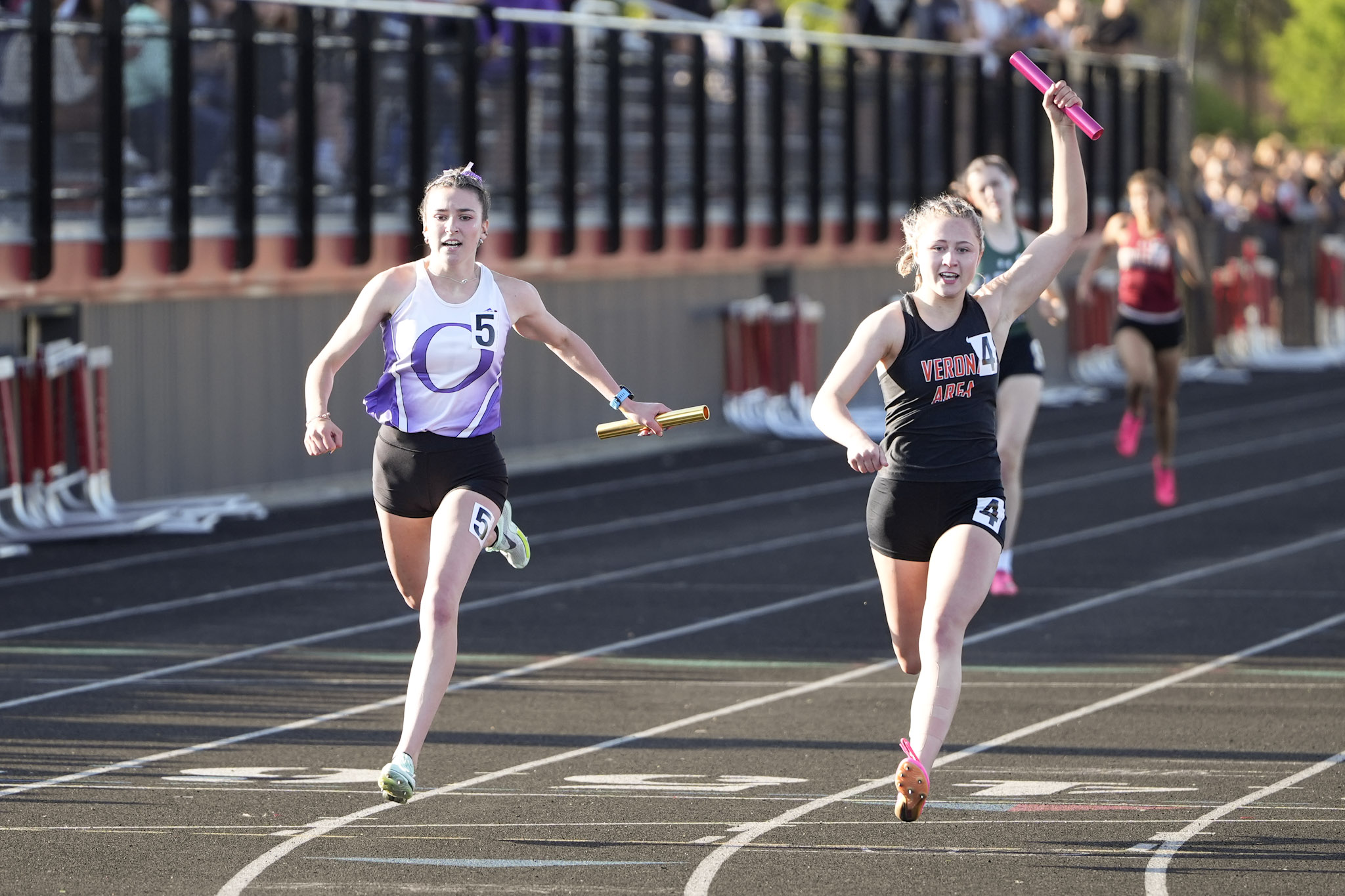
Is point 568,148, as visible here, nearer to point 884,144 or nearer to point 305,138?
point 305,138

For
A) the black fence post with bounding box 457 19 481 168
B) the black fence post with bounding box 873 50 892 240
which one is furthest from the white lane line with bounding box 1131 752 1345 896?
the black fence post with bounding box 873 50 892 240

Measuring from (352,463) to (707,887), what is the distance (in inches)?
503

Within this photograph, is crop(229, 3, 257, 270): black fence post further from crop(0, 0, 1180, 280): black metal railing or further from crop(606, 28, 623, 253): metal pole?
crop(606, 28, 623, 253): metal pole

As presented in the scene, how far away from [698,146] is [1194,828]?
15.0m

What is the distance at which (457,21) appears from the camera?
18.7 meters

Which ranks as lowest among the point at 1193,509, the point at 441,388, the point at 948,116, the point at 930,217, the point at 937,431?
the point at 1193,509

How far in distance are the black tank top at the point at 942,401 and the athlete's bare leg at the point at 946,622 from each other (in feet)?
0.71

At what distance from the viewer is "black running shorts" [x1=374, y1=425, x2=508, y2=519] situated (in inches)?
302

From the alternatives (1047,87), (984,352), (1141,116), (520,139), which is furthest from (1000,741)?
(1141,116)

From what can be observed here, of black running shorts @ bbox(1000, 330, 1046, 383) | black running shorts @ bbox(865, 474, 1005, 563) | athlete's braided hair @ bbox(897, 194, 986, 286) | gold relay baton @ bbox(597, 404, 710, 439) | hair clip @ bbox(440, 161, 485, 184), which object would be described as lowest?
black running shorts @ bbox(865, 474, 1005, 563)

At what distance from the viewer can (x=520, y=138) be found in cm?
1944

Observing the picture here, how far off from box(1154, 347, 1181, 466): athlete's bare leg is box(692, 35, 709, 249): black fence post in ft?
21.2

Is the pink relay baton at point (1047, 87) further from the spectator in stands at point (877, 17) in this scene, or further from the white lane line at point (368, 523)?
the spectator in stands at point (877, 17)

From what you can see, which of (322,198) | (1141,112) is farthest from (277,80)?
(1141,112)
